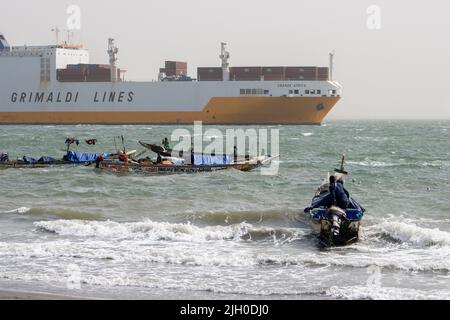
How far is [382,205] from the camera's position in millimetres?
24344

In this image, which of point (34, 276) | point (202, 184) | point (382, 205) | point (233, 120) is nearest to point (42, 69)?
point (233, 120)

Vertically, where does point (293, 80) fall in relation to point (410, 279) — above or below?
above

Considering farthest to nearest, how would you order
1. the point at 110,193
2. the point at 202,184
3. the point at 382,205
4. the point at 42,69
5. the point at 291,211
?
the point at 42,69 < the point at 202,184 < the point at 110,193 < the point at 382,205 < the point at 291,211

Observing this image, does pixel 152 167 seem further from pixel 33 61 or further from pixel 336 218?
pixel 33 61

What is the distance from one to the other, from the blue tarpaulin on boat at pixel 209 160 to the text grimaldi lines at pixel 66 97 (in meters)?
54.7

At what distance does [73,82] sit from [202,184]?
6341cm

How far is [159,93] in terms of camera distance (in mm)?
86875

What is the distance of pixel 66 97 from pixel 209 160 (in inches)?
2350

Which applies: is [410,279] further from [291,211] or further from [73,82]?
[73,82]

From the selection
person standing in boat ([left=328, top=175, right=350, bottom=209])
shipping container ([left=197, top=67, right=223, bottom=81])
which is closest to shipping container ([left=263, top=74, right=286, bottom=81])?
shipping container ([left=197, top=67, right=223, bottom=81])

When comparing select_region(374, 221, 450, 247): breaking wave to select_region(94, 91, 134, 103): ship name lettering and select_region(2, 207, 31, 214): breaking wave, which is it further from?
select_region(94, 91, 134, 103): ship name lettering

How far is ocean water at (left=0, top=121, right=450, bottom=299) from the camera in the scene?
12820 millimetres

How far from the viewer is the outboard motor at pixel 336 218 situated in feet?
54.9

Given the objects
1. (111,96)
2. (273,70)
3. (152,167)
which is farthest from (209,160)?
(111,96)
